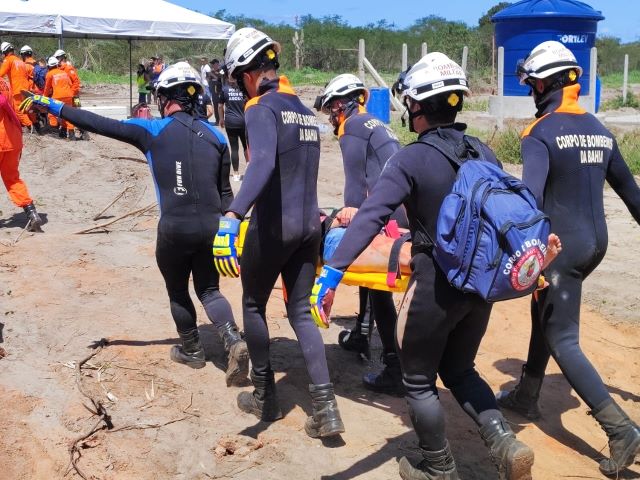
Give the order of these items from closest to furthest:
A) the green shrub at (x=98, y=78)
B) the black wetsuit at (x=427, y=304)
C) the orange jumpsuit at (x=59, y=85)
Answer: the black wetsuit at (x=427, y=304), the orange jumpsuit at (x=59, y=85), the green shrub at (x=98, y=78)

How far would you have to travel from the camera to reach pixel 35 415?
15.6ft

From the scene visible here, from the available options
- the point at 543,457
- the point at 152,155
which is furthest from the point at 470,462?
the point at 152,155

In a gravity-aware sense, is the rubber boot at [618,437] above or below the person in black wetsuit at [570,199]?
below

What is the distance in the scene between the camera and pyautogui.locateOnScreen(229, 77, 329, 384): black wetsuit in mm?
4246

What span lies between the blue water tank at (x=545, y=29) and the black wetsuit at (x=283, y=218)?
14368 millimetres

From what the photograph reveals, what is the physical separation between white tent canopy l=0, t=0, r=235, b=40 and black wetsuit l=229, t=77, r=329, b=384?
40.3 ft

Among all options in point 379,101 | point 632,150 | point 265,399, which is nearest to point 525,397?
point 265,399

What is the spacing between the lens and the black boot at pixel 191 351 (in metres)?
5.61

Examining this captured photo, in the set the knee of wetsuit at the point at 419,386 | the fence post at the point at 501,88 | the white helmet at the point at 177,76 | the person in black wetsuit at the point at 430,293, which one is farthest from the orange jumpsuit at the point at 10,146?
the fence post at the point at 501,88

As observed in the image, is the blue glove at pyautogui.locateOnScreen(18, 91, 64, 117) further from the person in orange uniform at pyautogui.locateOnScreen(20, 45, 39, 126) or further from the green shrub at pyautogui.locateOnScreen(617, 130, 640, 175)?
the person in orange uniform at pyautogui.locateOnScreen(20, 45, 39, 126)

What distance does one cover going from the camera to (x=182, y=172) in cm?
516

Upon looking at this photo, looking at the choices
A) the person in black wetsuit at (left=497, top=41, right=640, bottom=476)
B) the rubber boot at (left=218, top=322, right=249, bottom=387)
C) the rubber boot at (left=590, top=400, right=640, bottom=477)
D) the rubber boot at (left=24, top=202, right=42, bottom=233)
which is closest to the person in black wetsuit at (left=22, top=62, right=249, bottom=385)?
the rubber boot at (left=218, top=322, right=249, bottom=387)

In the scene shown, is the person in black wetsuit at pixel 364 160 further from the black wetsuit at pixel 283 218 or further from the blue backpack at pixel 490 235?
the blue backpack at pixel 490 235

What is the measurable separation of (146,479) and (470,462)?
1.71m
